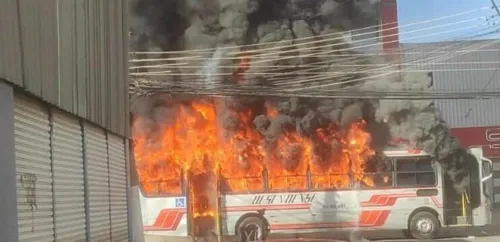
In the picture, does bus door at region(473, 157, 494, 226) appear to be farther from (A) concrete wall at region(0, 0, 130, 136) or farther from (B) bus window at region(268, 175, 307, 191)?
(A) concrete wall at region(0, 0, 130, 136)

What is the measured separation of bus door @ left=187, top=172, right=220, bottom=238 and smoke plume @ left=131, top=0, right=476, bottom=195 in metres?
2.85

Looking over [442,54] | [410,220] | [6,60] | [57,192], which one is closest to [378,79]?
[442,54]

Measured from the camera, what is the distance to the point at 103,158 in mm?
8766

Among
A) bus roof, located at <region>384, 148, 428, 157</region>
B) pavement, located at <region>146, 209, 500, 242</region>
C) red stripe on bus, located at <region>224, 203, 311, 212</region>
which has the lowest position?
pavement, located at <region>146, 209, 500, 242</region>

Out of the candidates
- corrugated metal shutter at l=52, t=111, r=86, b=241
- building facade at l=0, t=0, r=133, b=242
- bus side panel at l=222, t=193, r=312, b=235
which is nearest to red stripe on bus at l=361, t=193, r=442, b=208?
bus side panel at l=222, t=193, r=312, b=235

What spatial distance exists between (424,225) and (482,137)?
456 inches

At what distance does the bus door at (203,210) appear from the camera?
20.7 m

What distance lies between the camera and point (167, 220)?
815 inches

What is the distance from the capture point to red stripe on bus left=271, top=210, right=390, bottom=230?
20469 millimetres

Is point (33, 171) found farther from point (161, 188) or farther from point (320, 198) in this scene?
point (161, 188)

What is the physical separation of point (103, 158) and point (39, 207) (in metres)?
3.35

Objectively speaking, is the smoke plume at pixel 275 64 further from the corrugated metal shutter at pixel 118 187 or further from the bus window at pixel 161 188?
the corrugated metal shutter at pixel 118 187

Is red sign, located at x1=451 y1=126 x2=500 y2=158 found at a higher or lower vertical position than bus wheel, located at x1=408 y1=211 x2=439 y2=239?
higher

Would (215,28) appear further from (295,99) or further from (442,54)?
(442,54)
